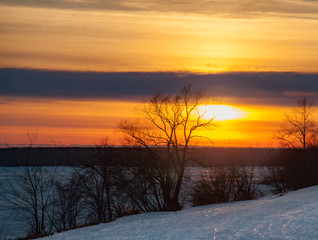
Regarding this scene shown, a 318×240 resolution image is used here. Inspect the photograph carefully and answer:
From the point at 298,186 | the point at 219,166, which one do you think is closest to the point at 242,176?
the point at 219,166

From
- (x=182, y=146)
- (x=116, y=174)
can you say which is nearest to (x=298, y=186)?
(x=182, y=146)

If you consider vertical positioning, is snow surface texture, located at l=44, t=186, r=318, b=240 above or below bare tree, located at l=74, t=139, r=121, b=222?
below

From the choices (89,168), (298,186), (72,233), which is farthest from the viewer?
(298,186)

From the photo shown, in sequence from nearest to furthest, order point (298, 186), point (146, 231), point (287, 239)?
point (287, 239)
point (146, 231)
point (298, 186)

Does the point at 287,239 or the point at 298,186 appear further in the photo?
the point at 298,186

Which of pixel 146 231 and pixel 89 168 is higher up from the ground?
pixel 89 168

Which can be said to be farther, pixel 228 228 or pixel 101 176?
pixel 101 176

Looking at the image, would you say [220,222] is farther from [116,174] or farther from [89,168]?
[89,168]

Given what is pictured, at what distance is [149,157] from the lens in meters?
46.6

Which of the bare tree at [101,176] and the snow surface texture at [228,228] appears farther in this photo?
the bare tree at [101,176]

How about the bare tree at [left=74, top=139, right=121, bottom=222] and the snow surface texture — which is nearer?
the snow surface texture

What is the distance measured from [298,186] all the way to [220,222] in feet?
130

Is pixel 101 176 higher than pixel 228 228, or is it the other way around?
pixel 101 176

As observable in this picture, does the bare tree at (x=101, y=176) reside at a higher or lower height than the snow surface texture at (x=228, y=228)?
higher
